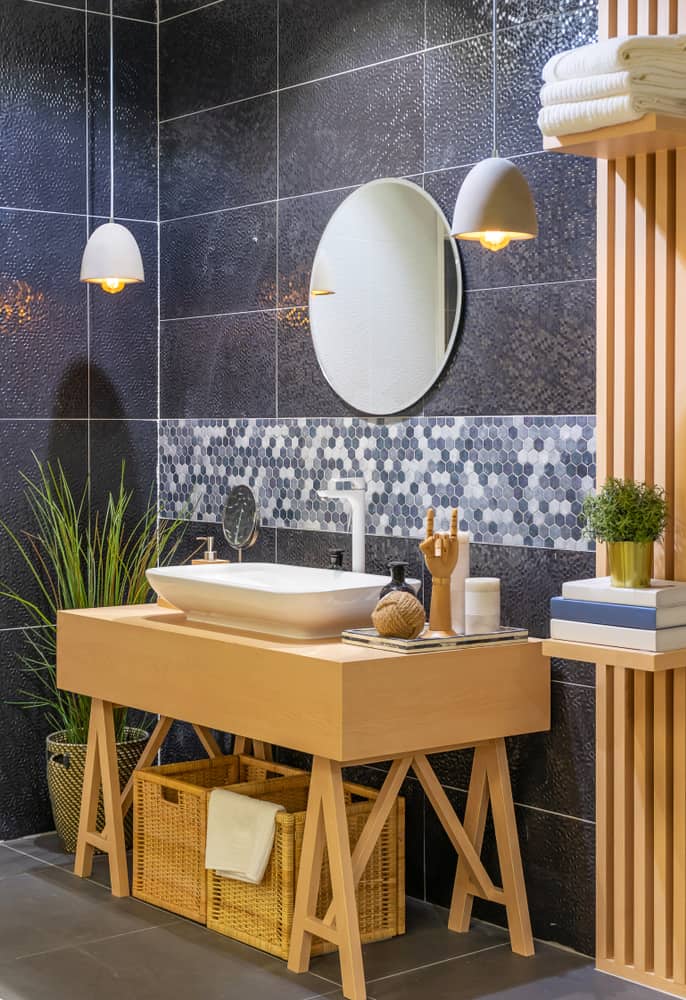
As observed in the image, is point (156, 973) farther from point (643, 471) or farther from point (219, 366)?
point (219, 366)

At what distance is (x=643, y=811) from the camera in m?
3.22

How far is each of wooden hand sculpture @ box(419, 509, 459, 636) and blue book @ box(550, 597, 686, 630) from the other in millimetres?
376

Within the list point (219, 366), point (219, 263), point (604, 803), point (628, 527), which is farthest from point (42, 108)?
point (604, 803)

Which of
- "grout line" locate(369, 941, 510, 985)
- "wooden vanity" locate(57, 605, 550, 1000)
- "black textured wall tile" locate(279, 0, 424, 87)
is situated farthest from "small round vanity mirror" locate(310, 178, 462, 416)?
"grout line" locate(369, 941, 510, 985)

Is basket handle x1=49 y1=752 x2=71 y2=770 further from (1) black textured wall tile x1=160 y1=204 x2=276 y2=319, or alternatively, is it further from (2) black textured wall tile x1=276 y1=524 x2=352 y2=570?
(1) black textured wall tile x1=160 y1=204 x2=276 y2=319

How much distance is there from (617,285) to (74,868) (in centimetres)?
235

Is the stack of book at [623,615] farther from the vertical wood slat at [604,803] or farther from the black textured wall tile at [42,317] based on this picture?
the black textured wall tile at [42,317]

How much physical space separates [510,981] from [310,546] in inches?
58.7

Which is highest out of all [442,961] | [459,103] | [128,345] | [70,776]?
[459,103]

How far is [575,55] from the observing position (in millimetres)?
2904

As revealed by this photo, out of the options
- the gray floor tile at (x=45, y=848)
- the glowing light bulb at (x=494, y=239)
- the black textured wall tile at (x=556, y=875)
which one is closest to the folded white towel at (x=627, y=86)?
the glowing light bulb at (x=494, y=239)

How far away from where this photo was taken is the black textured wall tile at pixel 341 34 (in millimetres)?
3842

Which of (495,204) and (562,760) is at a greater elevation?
(495,204)

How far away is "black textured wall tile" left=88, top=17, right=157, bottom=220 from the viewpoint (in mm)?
4680
